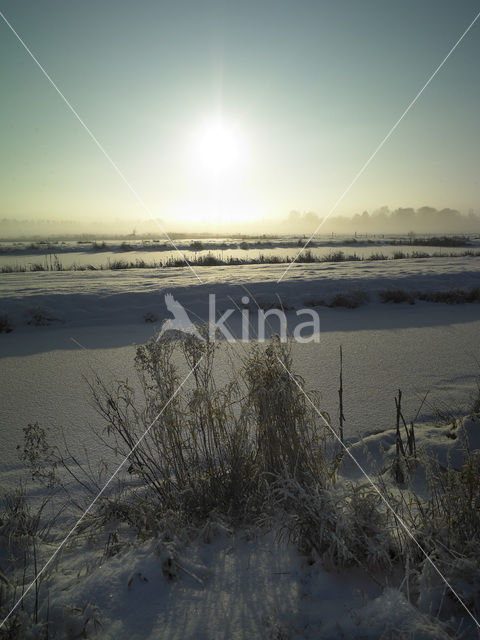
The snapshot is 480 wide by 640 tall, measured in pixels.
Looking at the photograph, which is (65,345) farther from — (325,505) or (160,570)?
(325,505)

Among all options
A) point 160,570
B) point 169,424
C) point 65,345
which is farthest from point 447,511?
point 65,345

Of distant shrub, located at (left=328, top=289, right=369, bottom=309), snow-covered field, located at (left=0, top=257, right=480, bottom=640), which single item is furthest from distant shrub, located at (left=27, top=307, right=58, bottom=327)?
distant shrub, located at (left=328, top=289, right=369, bottom=309)

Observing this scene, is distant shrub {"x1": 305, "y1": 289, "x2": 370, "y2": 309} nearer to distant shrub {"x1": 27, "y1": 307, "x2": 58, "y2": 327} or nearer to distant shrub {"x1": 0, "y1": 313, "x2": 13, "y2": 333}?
distant shrub {"x1": 27, "y1": 307, "x2": 58, "y2": 327}

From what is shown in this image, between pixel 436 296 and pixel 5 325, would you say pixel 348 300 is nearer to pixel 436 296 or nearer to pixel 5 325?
pixel 436 296

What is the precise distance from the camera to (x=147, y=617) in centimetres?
138

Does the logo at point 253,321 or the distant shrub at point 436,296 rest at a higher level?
the distant shrub at point 436,296

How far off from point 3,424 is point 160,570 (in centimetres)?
266

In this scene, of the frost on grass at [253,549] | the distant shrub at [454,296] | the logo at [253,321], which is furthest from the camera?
the distant shrub at [454,296]

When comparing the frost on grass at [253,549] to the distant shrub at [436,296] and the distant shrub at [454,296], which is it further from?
the distant shrub at [454,296]

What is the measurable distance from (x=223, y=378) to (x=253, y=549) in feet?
8.90

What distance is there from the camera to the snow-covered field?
1.34 meters

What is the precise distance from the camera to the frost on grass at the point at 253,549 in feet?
4.30

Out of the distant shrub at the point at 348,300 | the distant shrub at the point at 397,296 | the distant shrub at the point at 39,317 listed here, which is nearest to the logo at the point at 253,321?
the distant shrub at the point at 348,300

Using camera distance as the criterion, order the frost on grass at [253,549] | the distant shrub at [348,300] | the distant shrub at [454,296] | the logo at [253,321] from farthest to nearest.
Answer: the distant shrub at [454,296]
the distant shrub at [348,300]
the logo at [253,321]
the frost on grass at [253,549]
